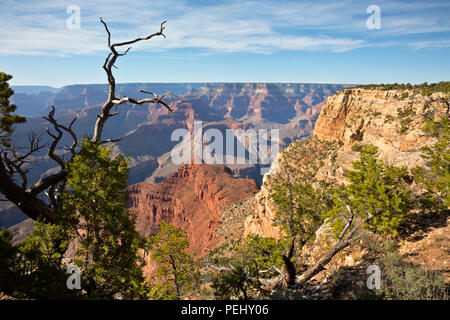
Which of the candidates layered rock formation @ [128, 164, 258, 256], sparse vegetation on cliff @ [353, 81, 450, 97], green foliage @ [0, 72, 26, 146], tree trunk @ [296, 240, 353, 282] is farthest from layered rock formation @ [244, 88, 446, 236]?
layered rock formation @ [128, 164, 258, 256]

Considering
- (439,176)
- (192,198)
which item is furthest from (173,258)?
(192,198)

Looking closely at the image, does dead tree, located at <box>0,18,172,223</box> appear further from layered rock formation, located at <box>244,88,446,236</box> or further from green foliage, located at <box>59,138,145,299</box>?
layered rock formation, located at <box>244,88,446,236</box>

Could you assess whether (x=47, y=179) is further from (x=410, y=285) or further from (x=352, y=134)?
(x=352, y=134)

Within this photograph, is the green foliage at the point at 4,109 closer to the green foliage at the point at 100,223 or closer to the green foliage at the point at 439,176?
the green foliage at the point at 100,223

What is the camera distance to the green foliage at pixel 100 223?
8.94m

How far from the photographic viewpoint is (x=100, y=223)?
30.7 ft

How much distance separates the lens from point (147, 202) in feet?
298

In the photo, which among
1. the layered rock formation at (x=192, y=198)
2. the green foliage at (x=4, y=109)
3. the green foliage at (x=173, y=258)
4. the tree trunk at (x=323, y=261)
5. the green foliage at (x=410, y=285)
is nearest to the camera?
the green foliage at (x=410, y=285)

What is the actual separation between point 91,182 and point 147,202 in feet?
286

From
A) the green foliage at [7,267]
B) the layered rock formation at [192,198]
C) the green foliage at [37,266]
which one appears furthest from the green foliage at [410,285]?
the layered rock formation at [192,198]

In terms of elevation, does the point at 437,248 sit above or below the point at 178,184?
above
